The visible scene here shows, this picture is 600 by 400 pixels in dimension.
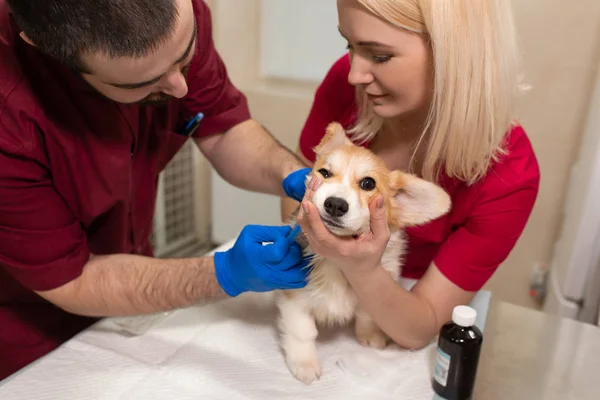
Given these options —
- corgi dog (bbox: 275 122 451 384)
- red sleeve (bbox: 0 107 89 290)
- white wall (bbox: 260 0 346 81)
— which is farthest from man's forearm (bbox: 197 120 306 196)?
white wall (bbox: 260 0 346 81)

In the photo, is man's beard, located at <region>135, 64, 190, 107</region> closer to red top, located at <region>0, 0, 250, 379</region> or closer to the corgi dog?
red top, located at <region>0, 0, 250, 379</region>

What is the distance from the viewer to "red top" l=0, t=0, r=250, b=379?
34.9 inches

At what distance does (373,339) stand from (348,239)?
306mm

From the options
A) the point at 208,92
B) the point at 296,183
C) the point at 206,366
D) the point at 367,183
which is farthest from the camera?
the point at 208,92

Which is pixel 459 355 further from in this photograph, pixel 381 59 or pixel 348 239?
pixel 381 59

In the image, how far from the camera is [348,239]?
0.81 metres

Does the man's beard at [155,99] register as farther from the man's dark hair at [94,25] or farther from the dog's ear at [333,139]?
the dog's ear at [333,139]

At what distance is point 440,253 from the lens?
101 cm

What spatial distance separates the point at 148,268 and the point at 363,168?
0.46m

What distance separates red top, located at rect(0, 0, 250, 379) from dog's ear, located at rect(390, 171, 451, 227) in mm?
533

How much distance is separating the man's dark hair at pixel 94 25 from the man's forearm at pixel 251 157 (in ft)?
1.54

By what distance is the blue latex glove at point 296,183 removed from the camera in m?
1.11

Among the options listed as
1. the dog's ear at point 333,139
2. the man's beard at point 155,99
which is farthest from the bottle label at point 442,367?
the man's beard at point 155,99

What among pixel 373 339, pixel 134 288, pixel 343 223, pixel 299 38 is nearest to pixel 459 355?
pixel 373 339
